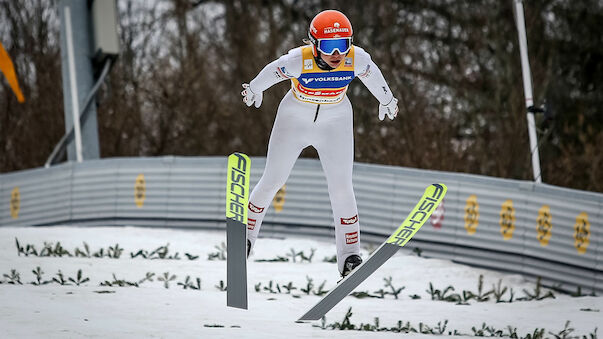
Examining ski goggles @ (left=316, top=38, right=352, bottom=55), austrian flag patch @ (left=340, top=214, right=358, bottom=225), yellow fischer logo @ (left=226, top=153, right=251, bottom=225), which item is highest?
ski goggles @ (left=316, top=38, right=352, bottom=55)

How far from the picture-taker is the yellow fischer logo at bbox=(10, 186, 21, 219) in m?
16.0

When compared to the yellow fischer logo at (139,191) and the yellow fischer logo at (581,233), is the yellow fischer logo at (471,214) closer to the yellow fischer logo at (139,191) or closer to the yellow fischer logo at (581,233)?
the yellow fischer logo at (581,233)

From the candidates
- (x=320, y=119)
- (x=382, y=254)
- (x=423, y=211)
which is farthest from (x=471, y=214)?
(x=320, y=119)

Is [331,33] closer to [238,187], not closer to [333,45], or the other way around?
[333,45]

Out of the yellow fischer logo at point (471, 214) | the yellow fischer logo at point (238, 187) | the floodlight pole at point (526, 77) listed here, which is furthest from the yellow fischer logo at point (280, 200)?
the yellow fischer logo at point (238, 187)

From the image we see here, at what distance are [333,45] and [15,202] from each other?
32.4ft

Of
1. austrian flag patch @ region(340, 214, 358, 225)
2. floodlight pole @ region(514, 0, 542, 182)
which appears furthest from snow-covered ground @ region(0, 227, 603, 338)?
floodlight pole @ region(514, 0, 542, 182)

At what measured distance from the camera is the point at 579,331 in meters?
8.90

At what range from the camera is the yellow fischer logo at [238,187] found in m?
7.43

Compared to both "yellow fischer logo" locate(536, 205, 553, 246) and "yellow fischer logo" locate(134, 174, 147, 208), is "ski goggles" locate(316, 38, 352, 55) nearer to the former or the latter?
"yellow fischer logo" locate(536, 205, 553, 246)

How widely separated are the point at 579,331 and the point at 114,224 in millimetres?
7881

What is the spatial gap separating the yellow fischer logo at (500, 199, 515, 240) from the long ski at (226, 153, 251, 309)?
5196 mm

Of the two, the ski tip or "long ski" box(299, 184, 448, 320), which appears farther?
the ski tip

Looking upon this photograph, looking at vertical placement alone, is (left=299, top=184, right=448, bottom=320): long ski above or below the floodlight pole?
below
